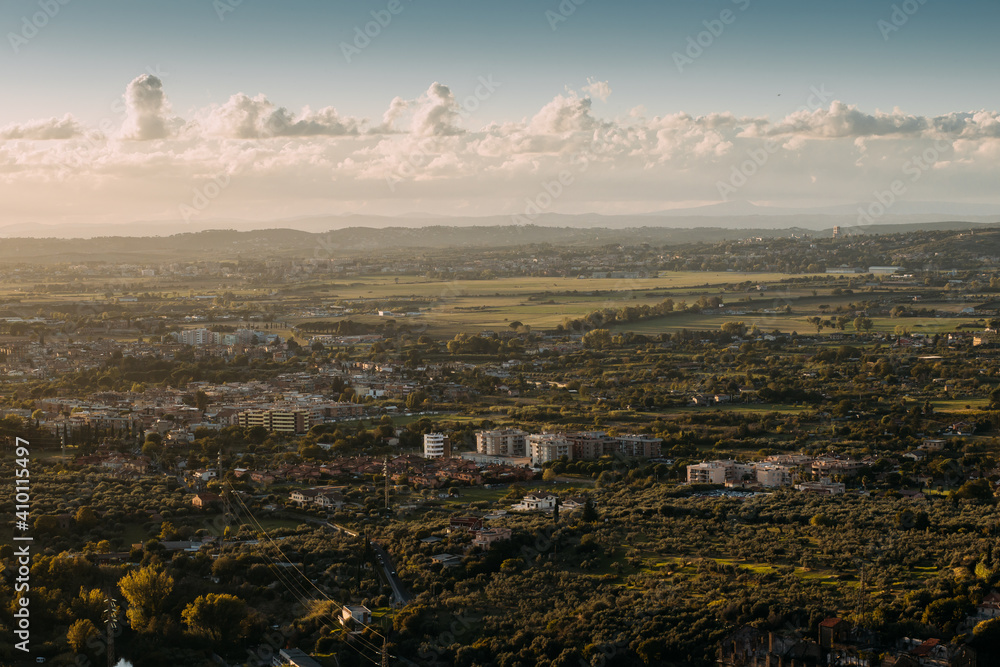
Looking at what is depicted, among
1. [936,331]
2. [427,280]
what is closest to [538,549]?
[936,331]

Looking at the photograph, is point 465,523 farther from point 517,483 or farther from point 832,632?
point 832,632

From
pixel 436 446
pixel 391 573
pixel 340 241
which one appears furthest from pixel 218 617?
pixel 340 241

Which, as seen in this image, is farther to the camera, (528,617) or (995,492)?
(995,492)

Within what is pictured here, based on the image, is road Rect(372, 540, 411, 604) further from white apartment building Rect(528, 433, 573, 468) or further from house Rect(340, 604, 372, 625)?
white apartment building Rect(528, 433, 573, 468)

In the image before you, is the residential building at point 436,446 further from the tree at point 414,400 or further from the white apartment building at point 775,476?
the white apartment building at point 775,476

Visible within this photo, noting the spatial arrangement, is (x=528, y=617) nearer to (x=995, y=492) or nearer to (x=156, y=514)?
(x=156, y=514)
